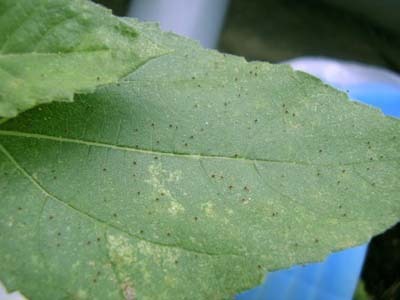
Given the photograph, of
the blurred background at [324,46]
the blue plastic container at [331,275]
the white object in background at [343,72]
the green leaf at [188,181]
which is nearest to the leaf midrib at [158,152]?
the green leaf at [188,181]

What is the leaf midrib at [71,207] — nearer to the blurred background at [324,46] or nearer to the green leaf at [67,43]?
the green leaf at [67,43]

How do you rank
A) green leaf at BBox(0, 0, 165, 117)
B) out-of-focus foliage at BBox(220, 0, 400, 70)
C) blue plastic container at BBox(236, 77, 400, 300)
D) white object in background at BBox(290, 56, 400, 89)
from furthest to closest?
out-of-focus foliage at BBox(220, 0, 400, 70)
white object in background at BBox(290, 56, 400, 89)
blue plastic container at BBox(236, 77, 400, 300)
green leaf at BBox(0, 0, 165, 117)

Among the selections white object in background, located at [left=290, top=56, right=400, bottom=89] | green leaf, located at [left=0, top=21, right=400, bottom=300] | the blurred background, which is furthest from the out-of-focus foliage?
green leaf, located at [left=0, top=21, right=400, bottom=300]

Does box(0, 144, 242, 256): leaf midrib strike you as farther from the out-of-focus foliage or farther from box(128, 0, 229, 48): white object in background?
the out-of-focus foliage

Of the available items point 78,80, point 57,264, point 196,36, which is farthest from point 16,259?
point 196,36

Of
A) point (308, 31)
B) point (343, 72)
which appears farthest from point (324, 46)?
point (343, 72)

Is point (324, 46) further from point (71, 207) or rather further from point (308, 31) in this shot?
point (71, 207)

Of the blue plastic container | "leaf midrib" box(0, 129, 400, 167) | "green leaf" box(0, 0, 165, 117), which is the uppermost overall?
"green leaf" box(0, 0, 165, 117)

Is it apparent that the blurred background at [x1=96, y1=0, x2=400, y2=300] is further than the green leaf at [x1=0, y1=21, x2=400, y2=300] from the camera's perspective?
Yes
